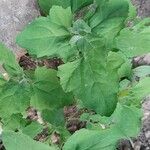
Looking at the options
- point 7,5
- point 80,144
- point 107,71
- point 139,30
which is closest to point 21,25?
point 7,5

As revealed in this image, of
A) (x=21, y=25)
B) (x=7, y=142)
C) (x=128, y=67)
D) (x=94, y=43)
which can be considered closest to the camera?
(x=7, y=142)

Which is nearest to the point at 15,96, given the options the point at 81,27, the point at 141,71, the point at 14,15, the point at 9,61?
the point at 9,61

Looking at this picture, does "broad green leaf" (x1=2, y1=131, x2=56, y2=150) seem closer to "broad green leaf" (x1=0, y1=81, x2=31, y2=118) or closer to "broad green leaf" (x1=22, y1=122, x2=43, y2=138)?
"broad green leaf" (x1=0, y1=81, x2=31, y2=118)

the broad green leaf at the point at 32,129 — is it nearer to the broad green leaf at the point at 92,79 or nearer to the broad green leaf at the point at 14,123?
the broad green leaf at the point at 14,123

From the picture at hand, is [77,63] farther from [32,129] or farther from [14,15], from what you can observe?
[14,15]

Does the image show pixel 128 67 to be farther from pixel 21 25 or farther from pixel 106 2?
pixel 21 25

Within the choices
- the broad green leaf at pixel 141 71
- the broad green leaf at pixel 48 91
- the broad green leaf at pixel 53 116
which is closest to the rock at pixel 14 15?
the broad green leaf at pixel 141 71

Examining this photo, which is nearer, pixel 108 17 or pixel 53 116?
pixel 108 17
